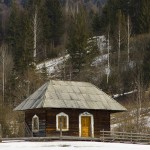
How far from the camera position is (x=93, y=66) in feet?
240

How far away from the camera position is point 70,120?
3909 centimetres

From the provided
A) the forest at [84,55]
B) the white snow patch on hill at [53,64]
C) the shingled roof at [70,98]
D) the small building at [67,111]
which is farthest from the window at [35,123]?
the white snow patch on hill at [53,64]

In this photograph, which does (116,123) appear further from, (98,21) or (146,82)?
(98,21)

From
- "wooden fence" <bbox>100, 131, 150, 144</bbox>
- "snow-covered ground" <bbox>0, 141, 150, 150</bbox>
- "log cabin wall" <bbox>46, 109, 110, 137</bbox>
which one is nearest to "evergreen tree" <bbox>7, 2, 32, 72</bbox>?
"log cabin wall" <bbox>46, 109, 110, 137</bbox>

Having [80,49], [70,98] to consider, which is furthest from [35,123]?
[80,49]

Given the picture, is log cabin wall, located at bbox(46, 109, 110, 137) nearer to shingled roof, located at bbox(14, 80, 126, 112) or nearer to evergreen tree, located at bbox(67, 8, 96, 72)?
shingled roof, located at bbox(14, 80, 126, 112)

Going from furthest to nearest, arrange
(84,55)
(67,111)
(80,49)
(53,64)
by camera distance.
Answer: (53,64), (80,49), (84,55), (67,111)

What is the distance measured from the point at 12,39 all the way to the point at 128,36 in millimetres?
21029

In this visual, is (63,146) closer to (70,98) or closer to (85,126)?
(85,126)

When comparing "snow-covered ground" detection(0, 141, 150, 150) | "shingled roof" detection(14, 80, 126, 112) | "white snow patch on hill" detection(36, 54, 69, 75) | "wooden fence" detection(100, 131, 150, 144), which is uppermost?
"white snow patch on hill" detection(36, 54, 69, 75)

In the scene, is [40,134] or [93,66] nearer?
[40,134]

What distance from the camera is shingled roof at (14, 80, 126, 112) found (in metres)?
38.5

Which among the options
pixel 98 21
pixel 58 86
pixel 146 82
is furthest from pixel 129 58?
pixel 58 86

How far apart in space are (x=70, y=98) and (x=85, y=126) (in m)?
2.25
